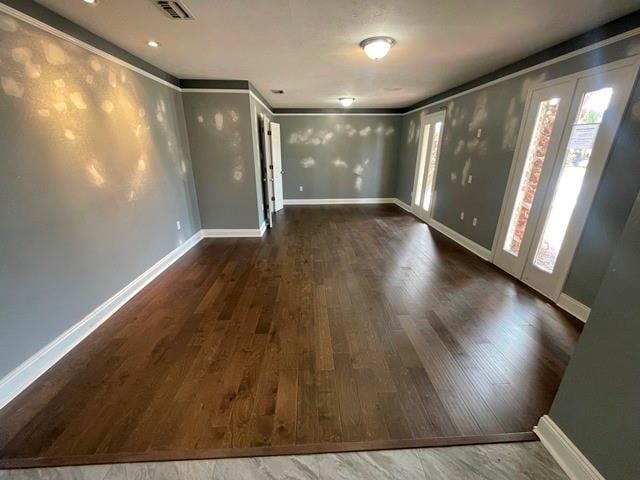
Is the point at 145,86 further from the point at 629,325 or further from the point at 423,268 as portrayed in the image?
the point at 629,325

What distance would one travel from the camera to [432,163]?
5438 millimetres

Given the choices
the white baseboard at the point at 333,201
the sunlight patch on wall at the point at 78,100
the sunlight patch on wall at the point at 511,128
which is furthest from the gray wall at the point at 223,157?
the sunlight patch on wall at the point at 511,128

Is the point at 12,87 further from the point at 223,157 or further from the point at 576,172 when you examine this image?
the point at 576,172

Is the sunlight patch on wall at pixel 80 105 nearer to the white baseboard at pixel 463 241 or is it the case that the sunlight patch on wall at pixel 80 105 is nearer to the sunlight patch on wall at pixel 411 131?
the white baseboard at pixel 463 241

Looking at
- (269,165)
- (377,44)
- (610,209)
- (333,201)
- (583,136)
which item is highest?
(377,44)

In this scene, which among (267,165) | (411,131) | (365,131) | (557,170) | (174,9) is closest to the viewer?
(174,9)

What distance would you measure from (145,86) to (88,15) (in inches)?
44.8

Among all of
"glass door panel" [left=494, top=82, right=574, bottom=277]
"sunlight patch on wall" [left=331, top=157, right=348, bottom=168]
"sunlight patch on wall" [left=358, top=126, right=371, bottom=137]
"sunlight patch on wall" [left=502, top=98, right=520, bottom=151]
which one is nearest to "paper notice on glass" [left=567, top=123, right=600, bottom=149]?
"glass door panel" [left=494, top=82, right=574, bottom=277]

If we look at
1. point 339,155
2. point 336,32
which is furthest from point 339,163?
point 336,32

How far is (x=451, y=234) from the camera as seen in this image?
4625 mm

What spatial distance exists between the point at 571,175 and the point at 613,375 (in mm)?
2146

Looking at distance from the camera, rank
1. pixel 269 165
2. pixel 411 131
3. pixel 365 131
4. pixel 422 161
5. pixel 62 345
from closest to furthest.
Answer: pixel 62 345
pixel 269 165
pixel 422 161
pixel 411 131
pixel 365 131

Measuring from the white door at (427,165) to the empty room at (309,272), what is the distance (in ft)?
3.33

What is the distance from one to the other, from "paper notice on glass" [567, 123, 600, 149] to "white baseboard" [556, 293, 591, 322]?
54.1 inches
